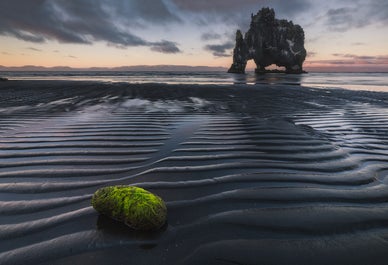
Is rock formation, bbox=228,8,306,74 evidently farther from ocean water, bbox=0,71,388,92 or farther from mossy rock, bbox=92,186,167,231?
mossy rock, bbox=92,186,167,231

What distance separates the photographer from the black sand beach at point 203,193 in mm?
2172

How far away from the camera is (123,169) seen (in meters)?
4.06

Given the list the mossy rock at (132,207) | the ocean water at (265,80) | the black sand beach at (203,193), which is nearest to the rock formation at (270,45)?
the ocean water at (265,80)

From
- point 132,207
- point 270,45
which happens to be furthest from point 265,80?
point 270,45

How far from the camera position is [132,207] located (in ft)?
8.29

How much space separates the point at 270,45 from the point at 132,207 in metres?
106

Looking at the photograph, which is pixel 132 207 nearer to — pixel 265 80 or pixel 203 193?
pixel 203 193

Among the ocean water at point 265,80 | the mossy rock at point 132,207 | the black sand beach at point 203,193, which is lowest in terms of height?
the ocean water at point 265,80

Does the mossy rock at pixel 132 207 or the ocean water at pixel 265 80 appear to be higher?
the mossy rock at pixel 132 207

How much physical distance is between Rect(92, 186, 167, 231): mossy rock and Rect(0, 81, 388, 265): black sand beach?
0.27ft

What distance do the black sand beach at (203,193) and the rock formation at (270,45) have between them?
9834cm

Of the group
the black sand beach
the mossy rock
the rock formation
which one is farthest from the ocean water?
the rock formation

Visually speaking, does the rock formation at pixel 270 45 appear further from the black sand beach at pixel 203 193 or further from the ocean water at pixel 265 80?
A: the black sand beach at pixel 203 193

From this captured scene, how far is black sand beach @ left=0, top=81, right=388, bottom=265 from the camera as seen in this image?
7.13ft
